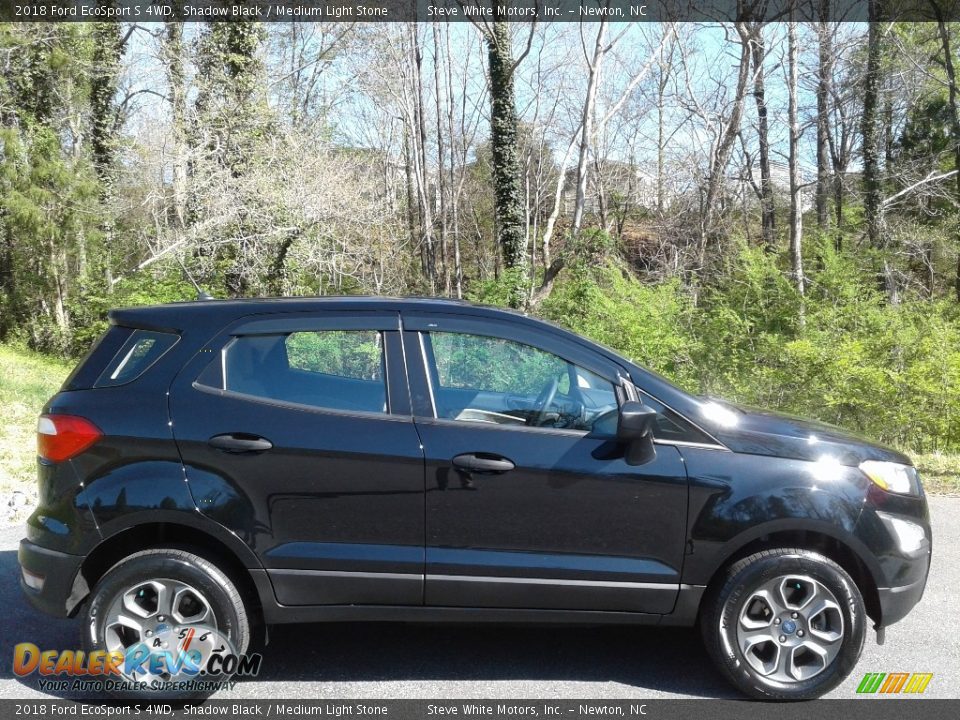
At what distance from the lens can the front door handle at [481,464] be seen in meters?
3.91

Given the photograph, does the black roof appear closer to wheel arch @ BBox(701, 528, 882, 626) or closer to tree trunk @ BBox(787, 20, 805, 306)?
wheel arch @ BBox(701, 528, 882, 626)

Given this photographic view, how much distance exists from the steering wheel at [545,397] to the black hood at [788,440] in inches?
28.6

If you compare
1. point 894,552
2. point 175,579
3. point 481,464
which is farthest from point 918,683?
point 175,579

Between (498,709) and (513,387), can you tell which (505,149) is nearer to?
(513,387)

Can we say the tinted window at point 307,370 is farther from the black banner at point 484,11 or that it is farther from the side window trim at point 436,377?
the black banner at point 484,11

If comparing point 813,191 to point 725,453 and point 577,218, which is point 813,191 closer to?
point 577,218

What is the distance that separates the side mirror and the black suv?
0.01m

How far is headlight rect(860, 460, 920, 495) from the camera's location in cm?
410

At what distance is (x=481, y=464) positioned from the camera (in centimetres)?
391

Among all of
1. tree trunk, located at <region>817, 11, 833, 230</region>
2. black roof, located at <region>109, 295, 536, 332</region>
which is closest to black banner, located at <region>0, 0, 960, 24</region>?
tree trunk, located at <region>817, 11, 833, 230</region>

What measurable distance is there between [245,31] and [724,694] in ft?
69.4

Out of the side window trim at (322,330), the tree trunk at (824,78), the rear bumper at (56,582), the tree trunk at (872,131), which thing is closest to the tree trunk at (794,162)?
the tree trunk at (824,78)

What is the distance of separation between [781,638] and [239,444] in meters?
2.66

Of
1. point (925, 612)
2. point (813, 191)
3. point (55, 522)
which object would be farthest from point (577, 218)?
point (55, 522)
